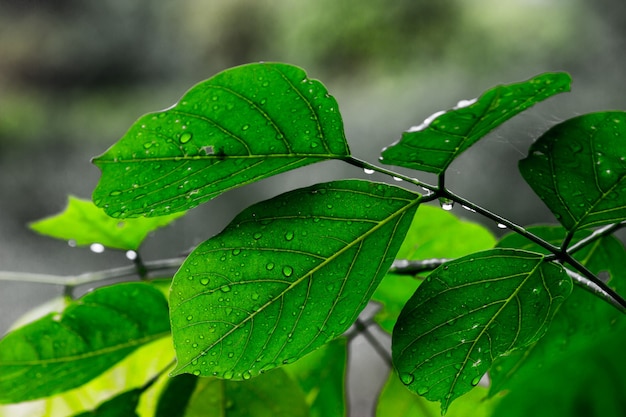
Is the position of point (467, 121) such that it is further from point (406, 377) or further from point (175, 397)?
point (175, 397)

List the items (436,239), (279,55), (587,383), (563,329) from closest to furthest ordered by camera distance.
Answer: (587,383)
(563,329)
(436,239)
(279,55)

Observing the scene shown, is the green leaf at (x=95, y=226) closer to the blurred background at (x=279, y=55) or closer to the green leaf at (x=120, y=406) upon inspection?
the green leaf at (x=120, y=406)

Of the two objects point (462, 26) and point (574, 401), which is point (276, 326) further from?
point (462, 26)

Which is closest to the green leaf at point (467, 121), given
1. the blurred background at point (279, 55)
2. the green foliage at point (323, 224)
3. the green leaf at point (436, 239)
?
the green foliage at point (323, 224)

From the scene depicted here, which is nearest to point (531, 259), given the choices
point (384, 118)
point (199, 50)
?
point (384, 118)

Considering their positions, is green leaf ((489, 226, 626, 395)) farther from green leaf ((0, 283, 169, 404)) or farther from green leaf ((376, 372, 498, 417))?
green leaf ((0, 283, 169, 404))

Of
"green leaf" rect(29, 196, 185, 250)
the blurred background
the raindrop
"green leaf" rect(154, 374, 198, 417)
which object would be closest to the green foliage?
the raindrop

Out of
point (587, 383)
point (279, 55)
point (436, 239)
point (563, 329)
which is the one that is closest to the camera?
point (587, 383)

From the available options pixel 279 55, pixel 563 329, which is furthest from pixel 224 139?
pixel 279 55
